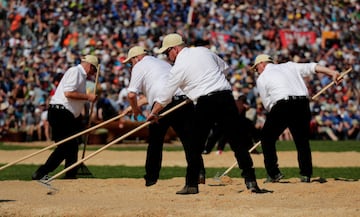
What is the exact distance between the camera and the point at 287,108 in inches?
600

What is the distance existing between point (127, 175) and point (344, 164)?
546 centimetres

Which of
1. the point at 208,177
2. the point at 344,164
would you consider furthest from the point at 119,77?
the point at 208,177

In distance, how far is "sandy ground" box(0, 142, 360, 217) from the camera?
1073cm

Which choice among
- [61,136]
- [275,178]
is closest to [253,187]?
[275,178]

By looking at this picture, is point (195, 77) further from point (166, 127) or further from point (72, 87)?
point (72, 87)

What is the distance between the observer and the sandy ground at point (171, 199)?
35.2 feet

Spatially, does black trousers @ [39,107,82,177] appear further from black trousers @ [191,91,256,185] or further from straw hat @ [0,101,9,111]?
straw hat @ [0,101,9,111]

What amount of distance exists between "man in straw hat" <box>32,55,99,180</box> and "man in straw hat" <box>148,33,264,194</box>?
3305mm

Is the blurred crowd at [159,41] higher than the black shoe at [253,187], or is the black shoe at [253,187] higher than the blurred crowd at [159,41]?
the black shoe at [253,187]

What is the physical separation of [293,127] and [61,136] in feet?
13.2

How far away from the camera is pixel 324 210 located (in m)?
10.5

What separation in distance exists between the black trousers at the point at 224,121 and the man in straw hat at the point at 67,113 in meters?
3.62

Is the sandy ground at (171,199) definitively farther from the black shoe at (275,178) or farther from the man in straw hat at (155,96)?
the man in straw hat at (155,96)

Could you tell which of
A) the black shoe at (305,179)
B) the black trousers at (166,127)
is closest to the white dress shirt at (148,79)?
the black trousers at (166,127)
